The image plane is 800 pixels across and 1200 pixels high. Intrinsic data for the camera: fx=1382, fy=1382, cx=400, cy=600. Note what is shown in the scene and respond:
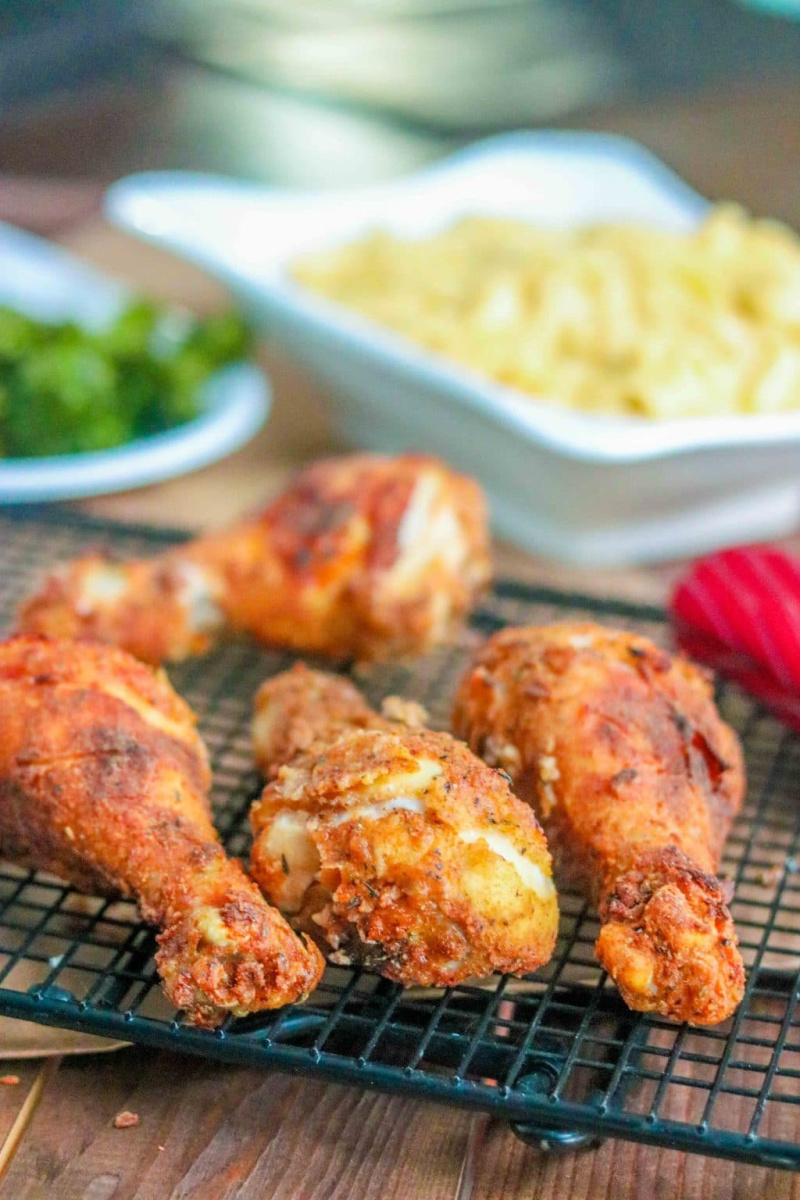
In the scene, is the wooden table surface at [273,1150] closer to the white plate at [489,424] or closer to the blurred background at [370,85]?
the white plate at [489,424]

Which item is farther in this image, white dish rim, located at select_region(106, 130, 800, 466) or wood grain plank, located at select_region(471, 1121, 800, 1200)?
white dish rim, located at select_region(106, 130, 800, 466)

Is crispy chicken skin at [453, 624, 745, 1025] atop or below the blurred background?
atop

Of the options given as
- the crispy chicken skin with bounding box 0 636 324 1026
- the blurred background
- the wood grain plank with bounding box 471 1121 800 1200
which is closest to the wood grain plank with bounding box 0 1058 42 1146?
the crispy chicken skin with bounding box 0 636 324 1026

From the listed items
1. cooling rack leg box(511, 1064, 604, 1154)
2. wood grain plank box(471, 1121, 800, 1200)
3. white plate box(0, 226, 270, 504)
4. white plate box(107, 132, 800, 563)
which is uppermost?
cooling rack leg box(511, 1064, 604, 1154)

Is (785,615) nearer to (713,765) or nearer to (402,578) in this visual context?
(713,765)

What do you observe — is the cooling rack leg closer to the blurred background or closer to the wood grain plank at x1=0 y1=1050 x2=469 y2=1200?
the wood grain plank at x1=0 y1=1050 x2=469 y2=1200

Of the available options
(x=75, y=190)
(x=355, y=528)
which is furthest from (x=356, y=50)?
(x=355, y=528)

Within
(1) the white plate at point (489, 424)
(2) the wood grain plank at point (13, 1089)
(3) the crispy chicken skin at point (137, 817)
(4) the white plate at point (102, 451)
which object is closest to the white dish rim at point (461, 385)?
(1) the white plate at point (489, 424)
